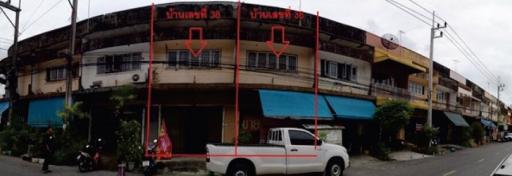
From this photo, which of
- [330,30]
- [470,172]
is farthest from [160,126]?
[470,172]

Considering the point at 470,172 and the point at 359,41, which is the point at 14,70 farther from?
the point at 470,172

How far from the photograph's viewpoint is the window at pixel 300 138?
47.2 ft

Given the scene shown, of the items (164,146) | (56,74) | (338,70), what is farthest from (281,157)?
(56,74)

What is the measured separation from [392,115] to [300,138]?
917 centimetres

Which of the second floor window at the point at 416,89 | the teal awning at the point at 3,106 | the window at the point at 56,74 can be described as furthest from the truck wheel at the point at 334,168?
the teal awning at the point at 3,106

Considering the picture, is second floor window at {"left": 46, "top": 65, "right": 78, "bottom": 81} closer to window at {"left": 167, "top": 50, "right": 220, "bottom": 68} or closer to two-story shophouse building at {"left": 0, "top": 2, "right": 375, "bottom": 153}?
two-story shophouse building at {"left": 0, "top": 2, "right": 375, "bottom": 153}

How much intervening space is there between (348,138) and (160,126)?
10017 mm

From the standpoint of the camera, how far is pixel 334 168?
583 inches

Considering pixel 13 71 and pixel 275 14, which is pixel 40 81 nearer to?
pixel 13 71

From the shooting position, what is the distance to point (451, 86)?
40.0 metres

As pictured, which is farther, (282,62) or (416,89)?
(416,89)

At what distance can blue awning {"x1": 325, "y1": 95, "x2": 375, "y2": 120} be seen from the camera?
20078mm

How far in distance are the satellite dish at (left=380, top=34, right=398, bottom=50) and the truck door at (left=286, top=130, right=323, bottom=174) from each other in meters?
13.0

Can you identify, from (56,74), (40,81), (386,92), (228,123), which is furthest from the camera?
(386,92)
